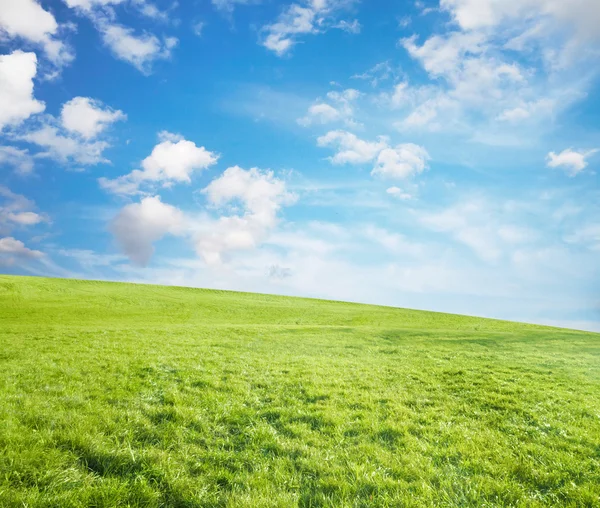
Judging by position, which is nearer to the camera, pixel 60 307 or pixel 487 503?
pixel 487 503

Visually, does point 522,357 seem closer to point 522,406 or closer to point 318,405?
point 522,406

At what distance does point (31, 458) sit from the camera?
26.3 feet

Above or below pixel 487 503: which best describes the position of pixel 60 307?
below

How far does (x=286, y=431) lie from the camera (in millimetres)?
10547

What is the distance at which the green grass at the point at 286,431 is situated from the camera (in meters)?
7.45

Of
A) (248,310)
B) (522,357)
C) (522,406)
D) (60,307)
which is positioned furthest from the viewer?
(248,310)

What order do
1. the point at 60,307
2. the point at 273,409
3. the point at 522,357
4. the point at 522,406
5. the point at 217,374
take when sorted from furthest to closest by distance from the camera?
the point at 60,307, the point at 522,357, the point at 217,374, the point at 522,406, the point at 273,409

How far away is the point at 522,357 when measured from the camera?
2844cm

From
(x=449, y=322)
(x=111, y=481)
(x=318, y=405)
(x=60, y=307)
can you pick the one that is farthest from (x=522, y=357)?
(x=60, y=307)

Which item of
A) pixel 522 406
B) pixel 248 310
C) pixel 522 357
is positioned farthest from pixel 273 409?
pixel 248 310

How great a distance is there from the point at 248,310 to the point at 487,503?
63401 mm

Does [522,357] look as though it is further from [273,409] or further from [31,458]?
[31,458]

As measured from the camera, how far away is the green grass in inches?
293

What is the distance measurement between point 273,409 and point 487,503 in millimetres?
6639
